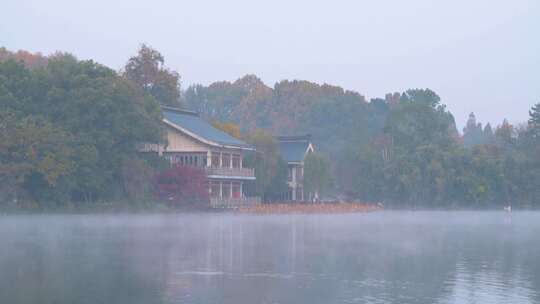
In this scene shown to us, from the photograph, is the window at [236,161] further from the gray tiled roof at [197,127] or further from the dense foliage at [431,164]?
the dense foliage at [431,164]

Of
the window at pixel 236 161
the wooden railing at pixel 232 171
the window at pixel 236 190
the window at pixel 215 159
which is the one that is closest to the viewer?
the wooden railing at pixel 232 171

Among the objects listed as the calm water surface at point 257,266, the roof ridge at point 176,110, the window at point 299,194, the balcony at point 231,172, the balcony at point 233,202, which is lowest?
the calm water surface at point 257,266

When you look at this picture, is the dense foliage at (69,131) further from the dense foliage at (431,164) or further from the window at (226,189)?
the dense foliage at (431,164)

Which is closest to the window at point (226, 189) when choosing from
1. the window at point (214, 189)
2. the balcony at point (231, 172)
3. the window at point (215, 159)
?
the window at point (214, 189)

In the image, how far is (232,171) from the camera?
173 ft

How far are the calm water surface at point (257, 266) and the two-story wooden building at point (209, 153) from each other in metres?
19.2

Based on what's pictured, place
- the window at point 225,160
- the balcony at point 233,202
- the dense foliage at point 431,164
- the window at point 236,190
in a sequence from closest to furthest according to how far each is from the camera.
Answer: the balcony at point 233,202
the window at point 225,160
the window at point 236,190
the dense foliage at point 431,164

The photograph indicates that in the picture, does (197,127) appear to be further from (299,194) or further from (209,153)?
(299,194)

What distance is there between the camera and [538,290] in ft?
53.5

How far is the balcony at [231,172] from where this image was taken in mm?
50569

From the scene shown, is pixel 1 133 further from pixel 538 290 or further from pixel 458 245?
pixel 538 290

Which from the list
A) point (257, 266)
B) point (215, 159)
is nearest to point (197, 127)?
point (215, 159)

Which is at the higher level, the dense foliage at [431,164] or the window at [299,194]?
the dense foliage at [431,164]

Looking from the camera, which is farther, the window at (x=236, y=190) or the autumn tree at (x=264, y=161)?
the autumn tree at (x=264, y=161)
